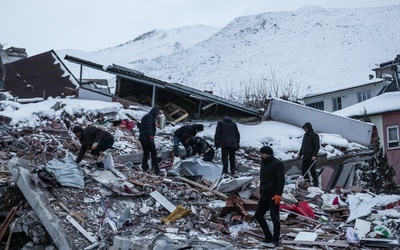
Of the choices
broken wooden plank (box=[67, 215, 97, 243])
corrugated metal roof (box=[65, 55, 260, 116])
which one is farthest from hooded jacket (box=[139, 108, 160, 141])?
corrugated metal roof (box=[65, 55, 260, 116])

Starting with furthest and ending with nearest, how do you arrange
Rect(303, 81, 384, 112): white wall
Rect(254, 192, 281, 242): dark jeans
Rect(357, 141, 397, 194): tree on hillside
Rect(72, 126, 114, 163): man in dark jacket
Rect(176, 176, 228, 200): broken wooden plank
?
Rect(303, 81, 384, 112): white wall, Rect(357, 141, 397, 194): tree on hillside, Rect(72, 126, 114, 163): man in dark jacket, Rect(176, 176, 228, 200): broken wooden plank, Rect(254, 192, 281, 242): dark jeans

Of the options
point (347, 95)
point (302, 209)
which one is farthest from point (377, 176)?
point (347, 95)

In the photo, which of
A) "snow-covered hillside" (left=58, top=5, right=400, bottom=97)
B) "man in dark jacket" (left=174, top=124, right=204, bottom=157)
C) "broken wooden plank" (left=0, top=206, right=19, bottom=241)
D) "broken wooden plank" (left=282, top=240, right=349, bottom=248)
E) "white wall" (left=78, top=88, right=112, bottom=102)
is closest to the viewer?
"broken wooden plank" (left=282, top=240, right=349, bottom=248)

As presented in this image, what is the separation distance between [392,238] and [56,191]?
6.23 metres

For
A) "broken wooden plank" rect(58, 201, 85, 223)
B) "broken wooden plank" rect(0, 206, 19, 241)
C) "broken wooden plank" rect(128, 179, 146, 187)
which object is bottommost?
"broken wooden plank" rect(0, 206, 19, 241)

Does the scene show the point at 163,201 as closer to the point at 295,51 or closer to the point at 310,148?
the point at 310,148

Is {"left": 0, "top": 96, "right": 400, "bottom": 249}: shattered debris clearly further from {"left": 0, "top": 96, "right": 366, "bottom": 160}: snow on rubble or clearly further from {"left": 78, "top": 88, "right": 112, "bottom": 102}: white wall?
{"left": 78, "top": 88, "right": 112, "bottom": 102}: white wall

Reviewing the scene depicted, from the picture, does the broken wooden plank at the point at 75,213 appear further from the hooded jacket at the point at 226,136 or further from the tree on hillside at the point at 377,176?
the tree on hillside at the point at 377,176

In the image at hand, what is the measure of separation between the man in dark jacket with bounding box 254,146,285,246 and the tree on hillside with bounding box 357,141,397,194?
47.3 feet

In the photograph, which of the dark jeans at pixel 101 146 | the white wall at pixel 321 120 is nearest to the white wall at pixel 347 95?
the white wall at pixel 321 120

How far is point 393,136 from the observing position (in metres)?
27.4

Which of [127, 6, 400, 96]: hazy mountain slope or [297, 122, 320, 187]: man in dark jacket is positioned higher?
[127, 6, 400, 96]: hazy mountain slope

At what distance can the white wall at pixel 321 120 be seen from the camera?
56.0 feet

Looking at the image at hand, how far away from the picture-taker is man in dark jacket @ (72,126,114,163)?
10945 millimetres
